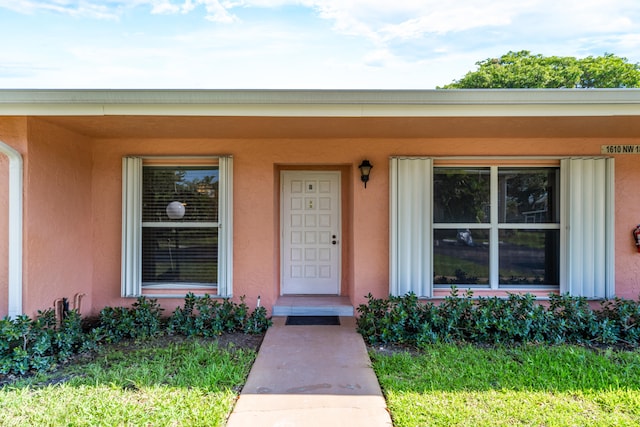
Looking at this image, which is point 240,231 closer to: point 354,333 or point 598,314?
point 354,333

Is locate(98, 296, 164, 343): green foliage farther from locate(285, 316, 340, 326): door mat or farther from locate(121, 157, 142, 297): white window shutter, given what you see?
locate(285, 316, 340, 326): door mat

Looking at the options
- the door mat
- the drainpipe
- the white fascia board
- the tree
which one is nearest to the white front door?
the door mat

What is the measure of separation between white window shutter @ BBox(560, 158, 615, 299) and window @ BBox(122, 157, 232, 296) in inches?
178

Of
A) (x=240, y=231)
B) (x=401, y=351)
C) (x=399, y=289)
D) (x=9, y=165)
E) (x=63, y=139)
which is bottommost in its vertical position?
(x=401, y=351)

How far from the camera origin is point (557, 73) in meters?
18.7

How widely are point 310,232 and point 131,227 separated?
248 centimetres

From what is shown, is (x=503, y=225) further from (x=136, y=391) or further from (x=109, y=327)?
(x=109, y=327)

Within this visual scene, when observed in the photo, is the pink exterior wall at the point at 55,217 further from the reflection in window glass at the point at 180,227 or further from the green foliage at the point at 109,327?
the reflection in window glass at the point at 180,227

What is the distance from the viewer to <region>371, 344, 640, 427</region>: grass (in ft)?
8.53

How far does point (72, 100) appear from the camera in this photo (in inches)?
136

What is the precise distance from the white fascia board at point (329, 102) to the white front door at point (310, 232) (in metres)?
2.25

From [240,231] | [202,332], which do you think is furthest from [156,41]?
[202,332]

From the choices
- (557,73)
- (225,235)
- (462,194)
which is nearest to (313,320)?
(225,235)

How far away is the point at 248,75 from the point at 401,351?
11242 mm
